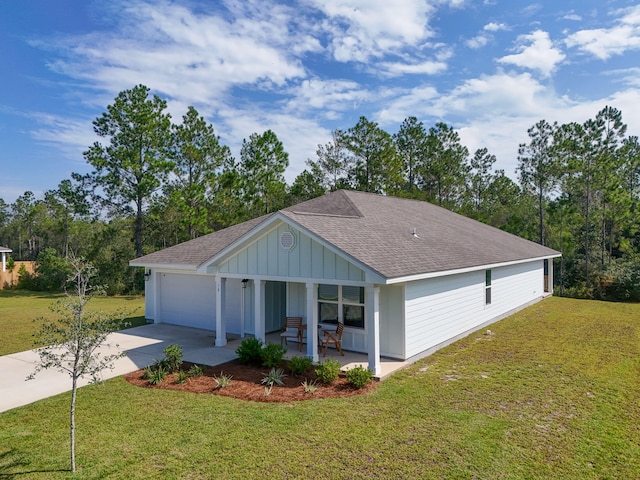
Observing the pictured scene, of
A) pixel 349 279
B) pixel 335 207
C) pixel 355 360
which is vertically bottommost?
pixel 355 360

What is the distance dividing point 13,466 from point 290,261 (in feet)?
21.2

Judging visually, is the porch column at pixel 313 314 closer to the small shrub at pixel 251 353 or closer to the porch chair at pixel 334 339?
the porch chair at pixel 334 339

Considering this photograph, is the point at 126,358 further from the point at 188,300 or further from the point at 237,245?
the point at 188,300

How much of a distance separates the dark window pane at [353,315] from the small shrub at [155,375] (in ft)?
15.6

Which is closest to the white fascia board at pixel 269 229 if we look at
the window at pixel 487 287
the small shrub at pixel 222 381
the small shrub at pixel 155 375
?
the small shrub at pixel 155 375

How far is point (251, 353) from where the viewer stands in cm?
1004

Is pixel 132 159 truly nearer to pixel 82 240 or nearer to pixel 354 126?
pixel 354 126

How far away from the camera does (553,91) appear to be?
52.7 feet

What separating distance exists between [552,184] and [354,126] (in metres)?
14.7

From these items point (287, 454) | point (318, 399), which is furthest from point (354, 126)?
point (287, 454)

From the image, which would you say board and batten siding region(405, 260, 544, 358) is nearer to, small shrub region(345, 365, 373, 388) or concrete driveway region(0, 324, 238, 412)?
small shrub region(345, 365, 373, 388)

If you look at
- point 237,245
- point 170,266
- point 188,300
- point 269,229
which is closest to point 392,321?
point 269,229

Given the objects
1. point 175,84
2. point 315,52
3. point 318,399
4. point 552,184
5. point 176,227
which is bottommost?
point 318,399

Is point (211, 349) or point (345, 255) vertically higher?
point (345, 255)
